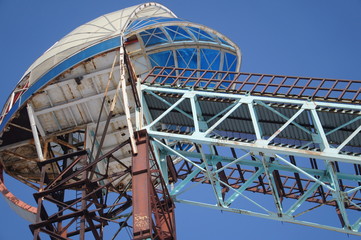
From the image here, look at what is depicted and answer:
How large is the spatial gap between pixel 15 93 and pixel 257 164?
45.8 feet

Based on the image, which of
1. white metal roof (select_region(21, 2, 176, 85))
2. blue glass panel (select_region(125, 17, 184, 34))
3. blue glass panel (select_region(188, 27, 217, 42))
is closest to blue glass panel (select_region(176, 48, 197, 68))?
blue glass panel (select_region(188, 27, 217, 42))

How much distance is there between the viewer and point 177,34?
153 feet

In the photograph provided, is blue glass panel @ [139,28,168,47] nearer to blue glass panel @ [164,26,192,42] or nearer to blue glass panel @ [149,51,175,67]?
blue glass panel @ [164,26,192,42]

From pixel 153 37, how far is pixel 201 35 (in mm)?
2869

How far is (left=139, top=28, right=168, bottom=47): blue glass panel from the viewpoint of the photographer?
151 feet

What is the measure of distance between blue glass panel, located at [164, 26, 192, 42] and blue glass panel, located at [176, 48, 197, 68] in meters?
1.12

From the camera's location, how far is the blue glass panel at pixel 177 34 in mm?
45781

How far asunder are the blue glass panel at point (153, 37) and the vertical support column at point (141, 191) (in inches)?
359

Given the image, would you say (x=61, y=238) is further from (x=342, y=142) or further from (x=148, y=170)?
(x=342, y=142)

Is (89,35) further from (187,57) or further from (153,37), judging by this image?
(187,57)

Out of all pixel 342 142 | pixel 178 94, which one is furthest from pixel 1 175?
pixel 342 142

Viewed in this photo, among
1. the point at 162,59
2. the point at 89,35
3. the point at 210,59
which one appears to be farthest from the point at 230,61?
the point at 89,35

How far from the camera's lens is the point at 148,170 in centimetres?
3641

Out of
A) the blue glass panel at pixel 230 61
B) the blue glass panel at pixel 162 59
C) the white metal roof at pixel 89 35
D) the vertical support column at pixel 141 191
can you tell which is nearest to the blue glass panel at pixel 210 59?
the blue glass panel at pixel 230 61
